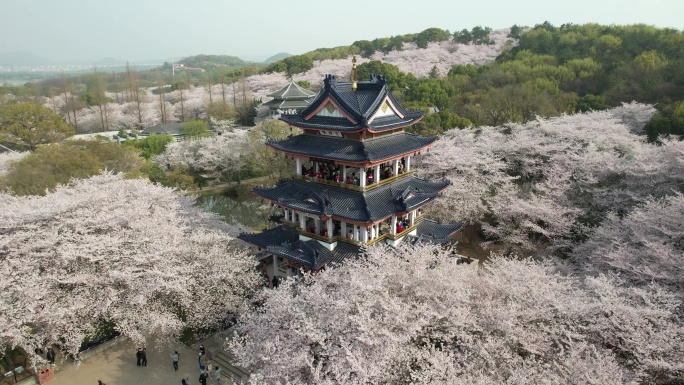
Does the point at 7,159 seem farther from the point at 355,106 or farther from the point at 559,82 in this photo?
the point at 559,82

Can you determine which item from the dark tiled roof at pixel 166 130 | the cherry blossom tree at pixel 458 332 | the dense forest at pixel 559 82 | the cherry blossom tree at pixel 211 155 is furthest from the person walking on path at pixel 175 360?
the dark tiled roof at pixel 166 130

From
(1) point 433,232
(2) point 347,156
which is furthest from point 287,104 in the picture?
(2) point 347,156

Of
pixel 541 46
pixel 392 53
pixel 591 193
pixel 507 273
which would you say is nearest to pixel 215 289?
pixel 507 273

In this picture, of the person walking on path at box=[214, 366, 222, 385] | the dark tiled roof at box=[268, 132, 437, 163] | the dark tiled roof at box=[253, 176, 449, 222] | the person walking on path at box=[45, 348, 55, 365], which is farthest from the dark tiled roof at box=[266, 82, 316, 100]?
the person walking on path at box=[214, 366, 222, 385]

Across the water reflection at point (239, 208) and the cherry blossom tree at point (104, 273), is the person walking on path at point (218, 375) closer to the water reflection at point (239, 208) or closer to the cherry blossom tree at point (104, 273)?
the cherry blossom tree at point (104, 273)

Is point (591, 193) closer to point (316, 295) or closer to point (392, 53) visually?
point (316, 295)

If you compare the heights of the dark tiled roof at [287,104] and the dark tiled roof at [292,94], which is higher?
the dark tiled roof at [292,94]

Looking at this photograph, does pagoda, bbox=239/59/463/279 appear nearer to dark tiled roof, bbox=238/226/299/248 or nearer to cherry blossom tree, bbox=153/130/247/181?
dark tiled roof, bbox=238/226/299/248
